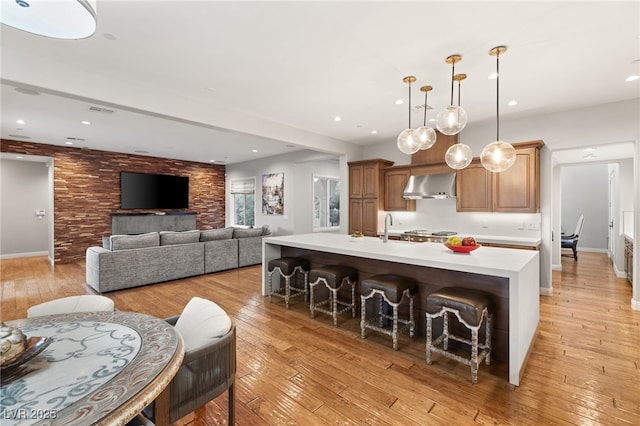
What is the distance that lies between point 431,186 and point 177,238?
4909 millimetres

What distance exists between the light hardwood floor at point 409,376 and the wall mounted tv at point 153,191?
480 centimetres

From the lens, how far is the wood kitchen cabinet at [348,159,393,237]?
6.14 metres

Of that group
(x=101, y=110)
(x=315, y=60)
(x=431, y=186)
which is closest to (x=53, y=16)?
(x=315, y=60)

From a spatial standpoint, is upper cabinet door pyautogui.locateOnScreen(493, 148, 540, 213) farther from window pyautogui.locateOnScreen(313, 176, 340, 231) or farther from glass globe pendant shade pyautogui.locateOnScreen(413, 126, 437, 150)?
window pyautogui.locateOnScreen(313, 176, 340, 231)

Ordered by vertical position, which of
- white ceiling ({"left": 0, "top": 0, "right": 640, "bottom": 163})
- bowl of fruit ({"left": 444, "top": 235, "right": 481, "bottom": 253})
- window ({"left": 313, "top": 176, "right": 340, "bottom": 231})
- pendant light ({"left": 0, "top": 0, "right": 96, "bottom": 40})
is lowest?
bowl of fruit ({"left": 444, "top": 235, "right": 481, "bottom": 253})

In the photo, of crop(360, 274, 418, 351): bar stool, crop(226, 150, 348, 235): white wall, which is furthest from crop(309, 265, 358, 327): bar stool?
crop(226, 150, 348, 235): white wall

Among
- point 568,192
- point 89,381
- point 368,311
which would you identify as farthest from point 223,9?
point 568,192

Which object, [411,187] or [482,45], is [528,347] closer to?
[482,45]

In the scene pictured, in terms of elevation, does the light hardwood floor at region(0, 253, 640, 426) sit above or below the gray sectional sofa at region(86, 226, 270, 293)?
below

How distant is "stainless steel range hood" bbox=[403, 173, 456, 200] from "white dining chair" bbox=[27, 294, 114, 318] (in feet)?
16.2

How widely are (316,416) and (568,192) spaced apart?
10.9 m

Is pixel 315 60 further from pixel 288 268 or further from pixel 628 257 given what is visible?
pixel 628 257

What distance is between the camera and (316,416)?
1917mm

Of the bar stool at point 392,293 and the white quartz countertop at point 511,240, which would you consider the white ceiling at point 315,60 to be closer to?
the white quartz countertop at point 511,240
